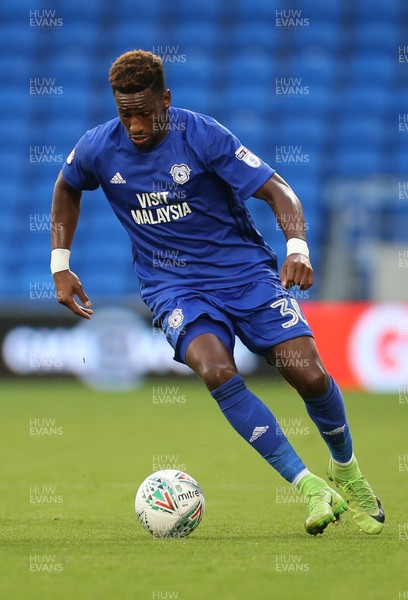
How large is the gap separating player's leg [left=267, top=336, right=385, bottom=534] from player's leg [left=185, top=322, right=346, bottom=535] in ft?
0.75

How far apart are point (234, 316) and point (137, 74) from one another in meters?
1.20

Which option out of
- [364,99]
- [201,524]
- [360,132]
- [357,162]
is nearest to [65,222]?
[201,524]

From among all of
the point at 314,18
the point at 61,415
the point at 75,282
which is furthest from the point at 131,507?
the point at 314,18

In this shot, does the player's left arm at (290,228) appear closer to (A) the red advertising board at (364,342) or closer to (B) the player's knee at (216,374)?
(B) the player's knee at (216,374)

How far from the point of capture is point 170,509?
5273 millimetres

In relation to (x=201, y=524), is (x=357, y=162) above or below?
below

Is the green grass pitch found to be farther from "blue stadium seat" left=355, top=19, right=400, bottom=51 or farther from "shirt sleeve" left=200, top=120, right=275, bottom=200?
"blue stadium seat" left=355, top=19, right=400, bottom=51

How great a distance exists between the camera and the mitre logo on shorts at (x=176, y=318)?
17.5 feet

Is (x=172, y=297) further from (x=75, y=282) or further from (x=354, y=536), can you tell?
(x=354, y=536)

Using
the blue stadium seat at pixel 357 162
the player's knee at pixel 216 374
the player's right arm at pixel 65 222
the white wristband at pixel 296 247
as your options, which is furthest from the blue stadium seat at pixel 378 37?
the player's knee at pixel 216 374

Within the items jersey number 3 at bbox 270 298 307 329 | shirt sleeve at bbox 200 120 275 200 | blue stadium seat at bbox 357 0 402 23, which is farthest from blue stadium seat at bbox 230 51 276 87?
jersey number 3 at bbox 270 298 307 329

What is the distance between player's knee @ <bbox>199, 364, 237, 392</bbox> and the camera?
516 centimetres

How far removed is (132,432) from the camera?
1063 cm

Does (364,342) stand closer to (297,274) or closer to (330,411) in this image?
(330,411)
